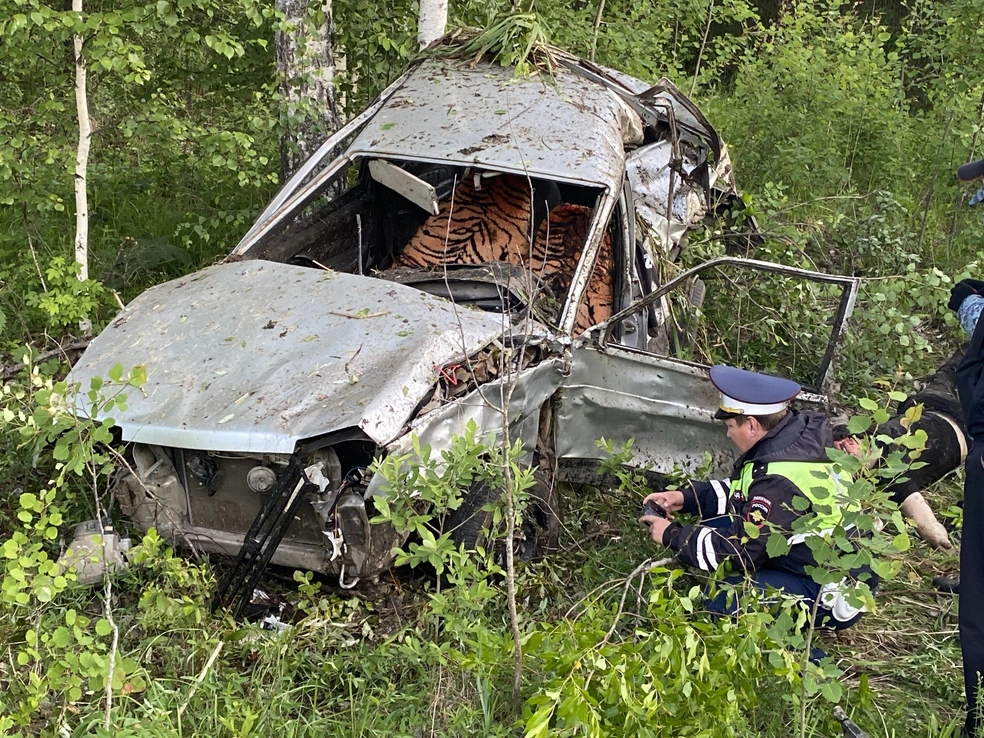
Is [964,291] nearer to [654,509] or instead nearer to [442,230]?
[654,509]

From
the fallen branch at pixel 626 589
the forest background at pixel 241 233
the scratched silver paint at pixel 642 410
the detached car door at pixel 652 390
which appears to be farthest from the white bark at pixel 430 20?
the fallen branch at pixel 626 589

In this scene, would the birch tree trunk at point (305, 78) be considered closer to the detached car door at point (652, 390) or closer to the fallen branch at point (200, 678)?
the detached car door at point (652, 390)

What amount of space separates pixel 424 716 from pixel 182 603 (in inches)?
36.9

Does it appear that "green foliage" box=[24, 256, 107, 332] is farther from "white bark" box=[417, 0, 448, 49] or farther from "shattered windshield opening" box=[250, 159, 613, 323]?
"white bark" box=[417, 0, 448, 49]

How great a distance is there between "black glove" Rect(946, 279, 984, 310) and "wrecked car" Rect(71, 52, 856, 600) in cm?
38

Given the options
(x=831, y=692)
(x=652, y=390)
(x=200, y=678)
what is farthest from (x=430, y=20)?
(x=831, y=692)

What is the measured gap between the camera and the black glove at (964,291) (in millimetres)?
3402

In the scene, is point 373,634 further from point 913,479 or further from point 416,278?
point 913,479

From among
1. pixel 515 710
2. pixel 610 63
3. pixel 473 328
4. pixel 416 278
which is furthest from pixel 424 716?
pixel 610 63

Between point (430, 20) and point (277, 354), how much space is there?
3.23 m

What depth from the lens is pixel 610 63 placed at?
7.48 meters

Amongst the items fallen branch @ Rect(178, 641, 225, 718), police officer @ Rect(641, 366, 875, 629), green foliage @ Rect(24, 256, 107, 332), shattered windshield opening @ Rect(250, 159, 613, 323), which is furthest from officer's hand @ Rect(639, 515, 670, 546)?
green foliage @ Rect(24, 256, 107, 332)

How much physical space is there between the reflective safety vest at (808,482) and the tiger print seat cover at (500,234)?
1.53 metres

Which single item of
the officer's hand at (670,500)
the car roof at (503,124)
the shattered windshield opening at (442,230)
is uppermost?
the car roof at (503,124)
